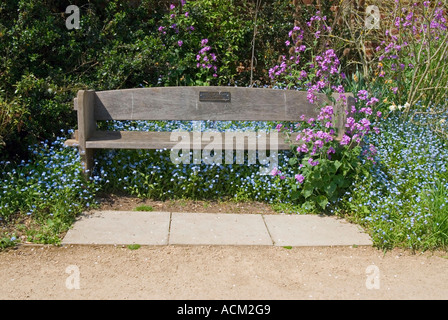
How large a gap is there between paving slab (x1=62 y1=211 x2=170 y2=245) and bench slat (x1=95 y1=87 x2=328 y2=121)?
98 cm

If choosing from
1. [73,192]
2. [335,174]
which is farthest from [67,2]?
[335,174]

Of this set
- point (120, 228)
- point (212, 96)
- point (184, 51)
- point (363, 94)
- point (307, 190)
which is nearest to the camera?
point (120, 228)

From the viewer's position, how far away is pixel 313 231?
14.2 feet

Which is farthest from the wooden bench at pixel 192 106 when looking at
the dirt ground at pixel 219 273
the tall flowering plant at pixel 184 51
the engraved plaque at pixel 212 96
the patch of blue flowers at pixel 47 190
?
the tall flowering plant at pixel 184 51

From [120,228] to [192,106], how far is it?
1398 mm

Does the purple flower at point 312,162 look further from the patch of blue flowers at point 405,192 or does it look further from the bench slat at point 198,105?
the bench slat at point 198,105

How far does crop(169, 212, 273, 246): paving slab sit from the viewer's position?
4098 mm

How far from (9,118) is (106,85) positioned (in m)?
1.30

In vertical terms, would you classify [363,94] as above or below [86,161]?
above

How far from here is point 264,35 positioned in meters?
7.20

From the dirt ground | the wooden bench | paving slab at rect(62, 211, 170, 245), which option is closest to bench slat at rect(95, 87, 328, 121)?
the wooden bench

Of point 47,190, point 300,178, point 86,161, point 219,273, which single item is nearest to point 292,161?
point 300,178

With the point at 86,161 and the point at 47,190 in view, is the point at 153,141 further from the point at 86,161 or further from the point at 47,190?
the point at 47,190

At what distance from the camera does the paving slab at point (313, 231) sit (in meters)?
4.15
